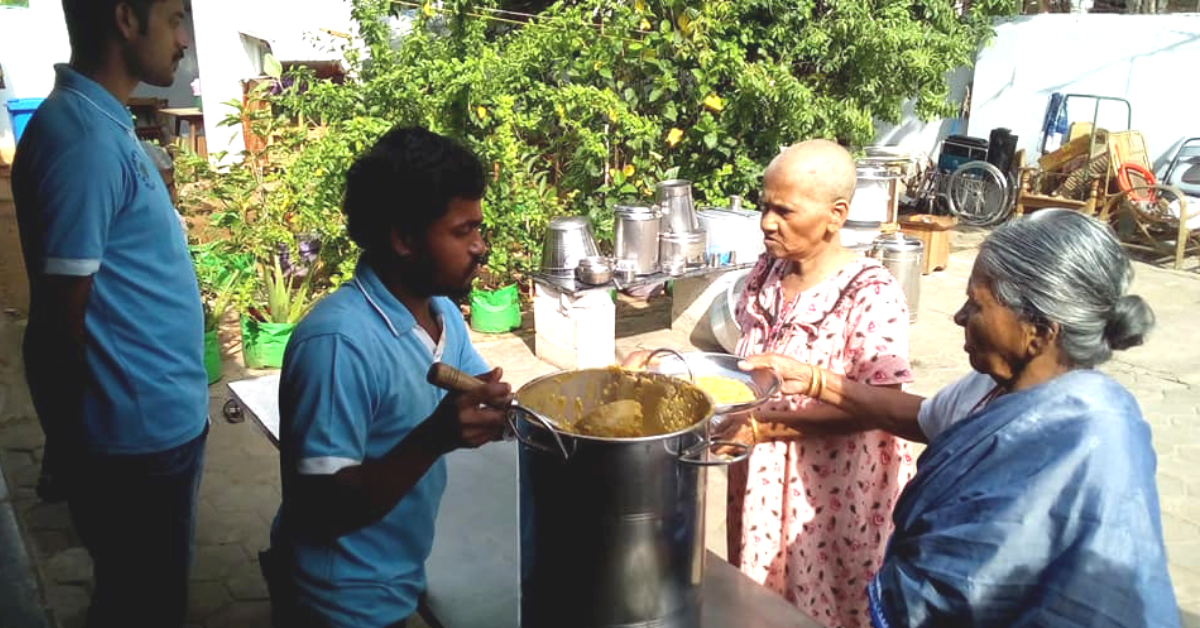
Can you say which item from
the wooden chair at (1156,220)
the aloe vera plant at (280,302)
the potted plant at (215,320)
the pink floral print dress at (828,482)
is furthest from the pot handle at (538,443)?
the wooden chair at (1156,220)

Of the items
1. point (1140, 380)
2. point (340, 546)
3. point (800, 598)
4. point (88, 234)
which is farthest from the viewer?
point (1140, 380)

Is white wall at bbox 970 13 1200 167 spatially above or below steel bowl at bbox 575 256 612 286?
above

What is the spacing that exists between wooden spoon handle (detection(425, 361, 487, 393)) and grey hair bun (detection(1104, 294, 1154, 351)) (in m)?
1.05

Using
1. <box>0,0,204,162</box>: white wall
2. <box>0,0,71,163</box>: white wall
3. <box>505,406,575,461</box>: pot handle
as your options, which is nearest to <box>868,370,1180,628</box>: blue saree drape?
<box>505,406,575,461</box>: pot handle

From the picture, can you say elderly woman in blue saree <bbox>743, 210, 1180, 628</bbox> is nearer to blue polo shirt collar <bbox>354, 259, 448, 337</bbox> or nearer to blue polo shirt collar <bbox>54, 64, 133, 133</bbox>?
blue polo shirt collar <bbox>354, 259, 448, 337</bbox>

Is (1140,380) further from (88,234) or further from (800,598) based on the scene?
(88,234)

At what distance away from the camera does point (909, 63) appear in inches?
289

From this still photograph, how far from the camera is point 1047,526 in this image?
1.40 meters

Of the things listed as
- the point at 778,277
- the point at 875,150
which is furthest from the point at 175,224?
the point at 875,150

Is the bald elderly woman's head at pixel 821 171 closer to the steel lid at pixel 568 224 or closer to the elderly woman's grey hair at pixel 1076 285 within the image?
the elderly woman's grey hair at pixel 1076 285

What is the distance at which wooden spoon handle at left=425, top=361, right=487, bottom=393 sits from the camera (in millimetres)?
1424

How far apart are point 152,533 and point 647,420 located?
1349 millimetres

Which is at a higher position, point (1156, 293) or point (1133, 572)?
point (1133, 572)

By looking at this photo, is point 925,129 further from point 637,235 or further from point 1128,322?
point 1128,322
